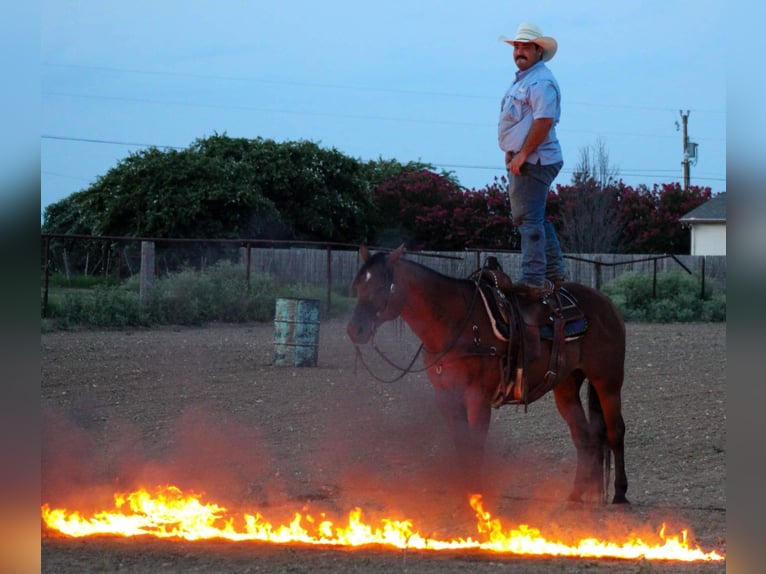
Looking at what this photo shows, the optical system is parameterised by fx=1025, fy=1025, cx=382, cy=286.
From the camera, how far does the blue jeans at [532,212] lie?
772cm

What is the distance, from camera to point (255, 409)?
12742 millimetres

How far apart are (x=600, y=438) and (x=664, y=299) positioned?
21.8m

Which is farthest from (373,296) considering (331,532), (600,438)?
(600,438)

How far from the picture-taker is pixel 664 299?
96.4 feet

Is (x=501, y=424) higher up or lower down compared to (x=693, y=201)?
lower down

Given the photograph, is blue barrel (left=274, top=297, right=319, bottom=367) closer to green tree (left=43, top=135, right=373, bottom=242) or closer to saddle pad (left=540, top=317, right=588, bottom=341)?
saddle pad (left=540, top=317, right=588, bottom=341)

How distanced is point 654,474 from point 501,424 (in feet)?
9.07

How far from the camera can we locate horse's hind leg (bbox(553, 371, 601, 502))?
841cm

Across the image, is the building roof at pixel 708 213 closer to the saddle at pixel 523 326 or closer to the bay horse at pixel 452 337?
the saddle at pixel 523 326

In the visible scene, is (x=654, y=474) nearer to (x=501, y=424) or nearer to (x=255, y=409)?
(x=501, y=424)

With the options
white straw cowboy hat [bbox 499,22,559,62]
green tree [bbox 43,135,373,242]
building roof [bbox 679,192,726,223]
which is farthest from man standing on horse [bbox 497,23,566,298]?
building roof [bbox 679,192,726,223]

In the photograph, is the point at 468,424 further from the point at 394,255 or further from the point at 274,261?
the point at 274,261

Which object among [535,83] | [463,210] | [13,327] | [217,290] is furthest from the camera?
[463,210]

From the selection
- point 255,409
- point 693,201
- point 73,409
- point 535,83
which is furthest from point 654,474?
point 693,201
